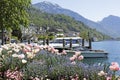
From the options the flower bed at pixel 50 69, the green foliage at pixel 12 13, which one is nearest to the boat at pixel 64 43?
the green foliage at pixel 12 13

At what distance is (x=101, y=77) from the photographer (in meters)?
7.83

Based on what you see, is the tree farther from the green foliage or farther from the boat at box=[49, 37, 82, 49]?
the boat at box=[49, 37, 82, 49]

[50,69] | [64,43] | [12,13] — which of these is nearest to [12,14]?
[12,13]

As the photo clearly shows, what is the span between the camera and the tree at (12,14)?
34.3 meters

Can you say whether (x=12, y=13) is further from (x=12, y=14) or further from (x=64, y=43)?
(x=64, y=43)

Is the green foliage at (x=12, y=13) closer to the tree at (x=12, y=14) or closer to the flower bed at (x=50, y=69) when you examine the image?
the tree at (x=12, y=14)

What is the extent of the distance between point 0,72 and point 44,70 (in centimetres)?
182

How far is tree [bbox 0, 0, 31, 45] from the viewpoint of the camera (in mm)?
34344

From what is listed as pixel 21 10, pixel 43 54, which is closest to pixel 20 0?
pixel 21 10

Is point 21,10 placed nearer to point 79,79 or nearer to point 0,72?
point 0,72

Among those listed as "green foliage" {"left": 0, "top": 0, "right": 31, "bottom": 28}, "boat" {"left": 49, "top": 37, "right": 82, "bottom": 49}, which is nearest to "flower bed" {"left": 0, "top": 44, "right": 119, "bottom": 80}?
"green foliage" {"left": 0, "top": 0, "right": 31, "bottom": 28}

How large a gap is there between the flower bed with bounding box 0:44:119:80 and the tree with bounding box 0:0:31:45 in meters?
23.1

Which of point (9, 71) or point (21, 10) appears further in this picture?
point (21, 10)

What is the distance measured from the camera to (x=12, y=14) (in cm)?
3456
